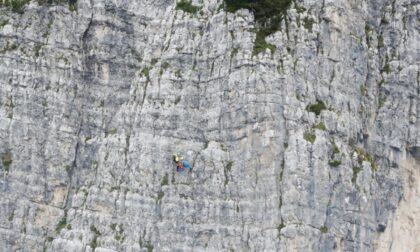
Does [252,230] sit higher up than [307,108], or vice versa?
[307,108]

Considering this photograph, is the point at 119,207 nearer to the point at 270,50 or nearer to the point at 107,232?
the point at 107,232

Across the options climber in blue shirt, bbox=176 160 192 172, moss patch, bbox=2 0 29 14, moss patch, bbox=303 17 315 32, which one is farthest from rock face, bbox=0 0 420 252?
climber in blue shirt, bbox=176 160 192 172

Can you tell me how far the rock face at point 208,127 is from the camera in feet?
194

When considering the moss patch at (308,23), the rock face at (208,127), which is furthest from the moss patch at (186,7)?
the moss patch at (308,23)

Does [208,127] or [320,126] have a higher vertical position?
[320,126]

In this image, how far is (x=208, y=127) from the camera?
61750 mm

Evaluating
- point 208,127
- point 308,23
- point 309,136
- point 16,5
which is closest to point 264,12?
point 308,23

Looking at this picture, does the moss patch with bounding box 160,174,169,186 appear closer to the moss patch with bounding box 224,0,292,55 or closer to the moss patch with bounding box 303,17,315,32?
the moss patch with bounding box 224,0,292,55

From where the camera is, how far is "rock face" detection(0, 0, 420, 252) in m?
59.2

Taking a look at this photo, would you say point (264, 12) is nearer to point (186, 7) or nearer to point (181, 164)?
point (186, 7)

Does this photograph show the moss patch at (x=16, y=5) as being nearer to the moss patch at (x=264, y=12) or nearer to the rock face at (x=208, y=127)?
the rock face at (x=208, y=127)

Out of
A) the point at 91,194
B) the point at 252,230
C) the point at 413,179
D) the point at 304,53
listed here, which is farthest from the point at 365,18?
the point at 91,194

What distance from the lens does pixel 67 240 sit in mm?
60188

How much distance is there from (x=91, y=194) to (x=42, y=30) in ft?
37.5
